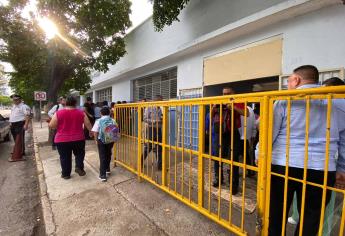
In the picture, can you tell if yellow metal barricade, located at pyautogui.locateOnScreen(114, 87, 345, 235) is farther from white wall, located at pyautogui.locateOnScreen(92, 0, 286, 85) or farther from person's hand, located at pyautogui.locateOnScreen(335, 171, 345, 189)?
white wall, located at pyautogui.locateOnScreen(92, 0, 286, 85)

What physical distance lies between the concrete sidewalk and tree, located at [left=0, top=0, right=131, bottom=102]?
7.90 meters

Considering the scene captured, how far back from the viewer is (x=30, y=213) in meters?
3.37

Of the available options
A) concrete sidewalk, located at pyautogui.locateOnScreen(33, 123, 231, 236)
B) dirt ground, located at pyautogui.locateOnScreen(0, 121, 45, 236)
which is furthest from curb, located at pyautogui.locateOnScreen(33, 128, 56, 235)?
dirt ground, located at pyautogui.locateOnScreen(0, 121, 45, 236)

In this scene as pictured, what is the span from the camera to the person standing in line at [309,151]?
171 centimetres

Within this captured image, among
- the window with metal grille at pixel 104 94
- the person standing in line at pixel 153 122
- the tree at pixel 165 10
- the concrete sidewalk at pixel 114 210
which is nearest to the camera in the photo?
the concrete sidewalk at pixel 114 210

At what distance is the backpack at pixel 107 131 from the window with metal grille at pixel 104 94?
11.4 metres

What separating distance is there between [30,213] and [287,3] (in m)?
5.57

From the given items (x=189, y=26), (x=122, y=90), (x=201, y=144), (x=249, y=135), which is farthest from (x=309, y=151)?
(x=122, y=90)

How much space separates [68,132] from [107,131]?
811mm

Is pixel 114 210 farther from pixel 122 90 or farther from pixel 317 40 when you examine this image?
pixel 122 90

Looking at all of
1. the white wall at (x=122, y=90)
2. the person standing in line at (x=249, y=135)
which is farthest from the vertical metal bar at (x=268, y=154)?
the white wall at (x=122, y=90)

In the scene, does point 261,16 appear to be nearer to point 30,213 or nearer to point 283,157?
point 283,157

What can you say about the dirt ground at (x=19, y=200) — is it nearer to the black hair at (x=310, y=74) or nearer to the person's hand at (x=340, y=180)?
the person's hand at (x=340, y=180)

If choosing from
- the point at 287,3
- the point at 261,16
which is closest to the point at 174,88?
the point at 261,16
